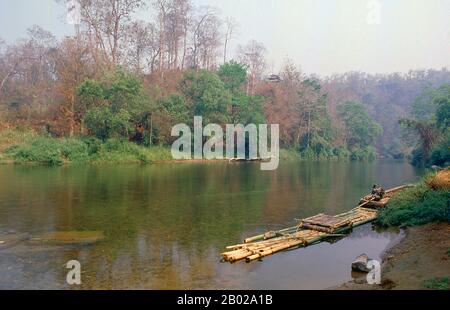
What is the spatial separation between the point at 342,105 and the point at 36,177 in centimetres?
5112

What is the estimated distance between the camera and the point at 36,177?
25031 mm

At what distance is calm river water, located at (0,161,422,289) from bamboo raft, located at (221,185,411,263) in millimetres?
222

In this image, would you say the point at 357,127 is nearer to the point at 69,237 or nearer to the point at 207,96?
the point at 207,96

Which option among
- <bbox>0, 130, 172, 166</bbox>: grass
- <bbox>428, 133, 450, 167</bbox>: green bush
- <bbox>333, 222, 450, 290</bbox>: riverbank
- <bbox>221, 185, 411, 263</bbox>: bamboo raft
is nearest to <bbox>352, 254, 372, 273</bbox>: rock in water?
<bbox>333, 222, 450, 290</bbox>: riverbank

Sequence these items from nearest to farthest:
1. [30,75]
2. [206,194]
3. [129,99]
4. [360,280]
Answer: [360,280] → [206,194] → [129,99] → [30,75]

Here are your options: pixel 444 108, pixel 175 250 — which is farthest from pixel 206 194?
pixel 444 108

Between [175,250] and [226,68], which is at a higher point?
[226,68]

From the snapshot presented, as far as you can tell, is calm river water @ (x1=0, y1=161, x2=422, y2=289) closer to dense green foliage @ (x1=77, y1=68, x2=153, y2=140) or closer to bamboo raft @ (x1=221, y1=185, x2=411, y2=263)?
bamboo raft @ (x1=221, y1=185, x2=411, y2=263)

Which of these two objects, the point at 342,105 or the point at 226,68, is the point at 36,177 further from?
the point at 342,105

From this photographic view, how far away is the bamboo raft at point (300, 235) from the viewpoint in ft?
34.3
